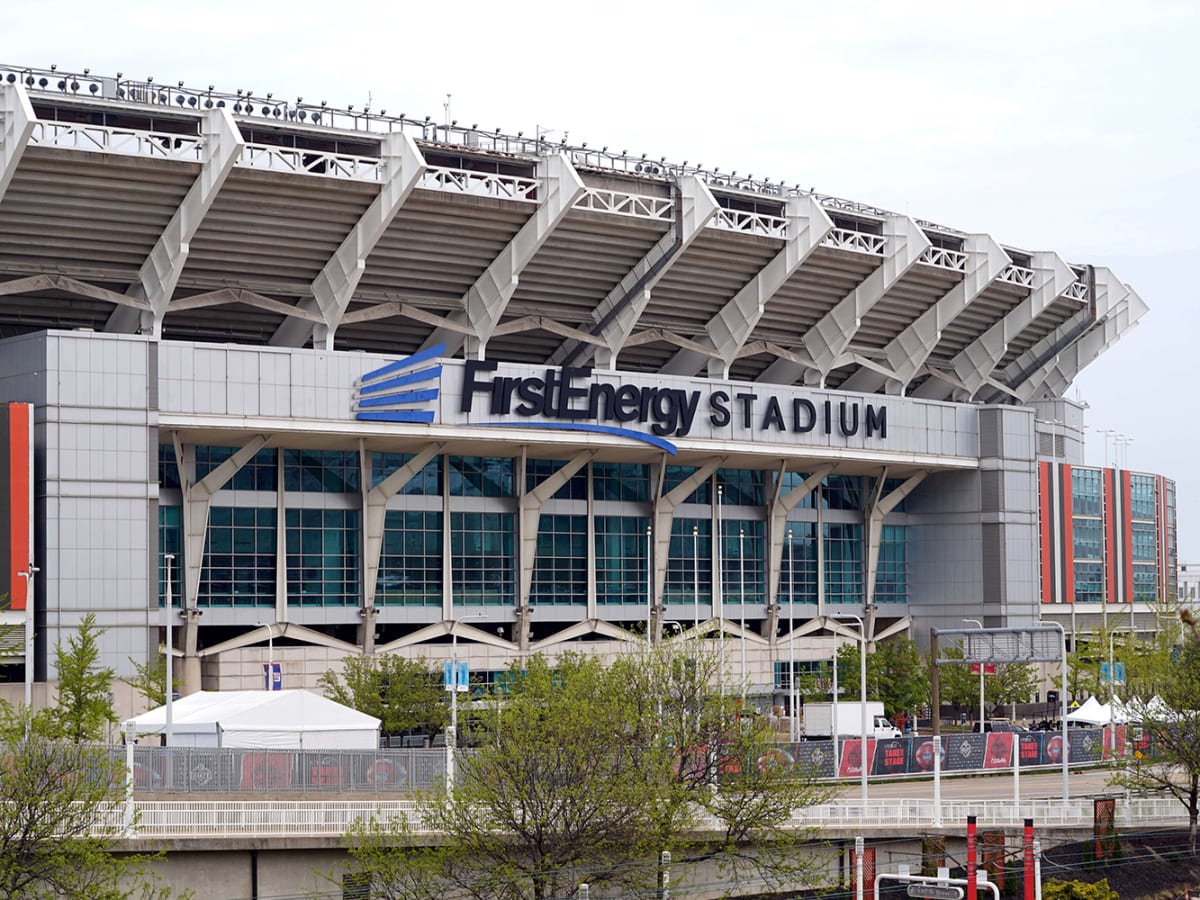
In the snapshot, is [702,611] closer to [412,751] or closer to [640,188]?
[640,188]

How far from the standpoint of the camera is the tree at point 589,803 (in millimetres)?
40688

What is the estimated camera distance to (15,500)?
70.2 m

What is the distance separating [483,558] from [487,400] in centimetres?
974

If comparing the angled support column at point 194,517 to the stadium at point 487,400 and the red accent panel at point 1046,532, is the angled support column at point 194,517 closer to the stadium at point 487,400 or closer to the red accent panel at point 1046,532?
the stadium at point 487,400

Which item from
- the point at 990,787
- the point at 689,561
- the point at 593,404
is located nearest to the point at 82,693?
the point at 990,787

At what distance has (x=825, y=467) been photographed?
9819 centimetres

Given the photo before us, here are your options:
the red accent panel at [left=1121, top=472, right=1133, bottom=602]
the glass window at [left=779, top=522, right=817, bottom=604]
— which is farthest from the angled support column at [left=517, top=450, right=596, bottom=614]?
the red accent panel at [left=1121, top=472, right=1133, bottom=602]

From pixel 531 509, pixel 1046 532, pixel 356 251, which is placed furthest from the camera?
pixel 1046 532

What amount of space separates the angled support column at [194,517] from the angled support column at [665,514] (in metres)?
22.7

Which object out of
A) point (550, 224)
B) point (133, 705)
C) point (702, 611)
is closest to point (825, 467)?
point (702, 611)

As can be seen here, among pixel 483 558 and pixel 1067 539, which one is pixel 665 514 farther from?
pixel 1067 539

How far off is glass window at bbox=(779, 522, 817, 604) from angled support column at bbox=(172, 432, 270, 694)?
32592mm

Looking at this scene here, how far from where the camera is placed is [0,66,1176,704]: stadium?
72438 millimetres

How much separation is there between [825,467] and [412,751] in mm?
52688
